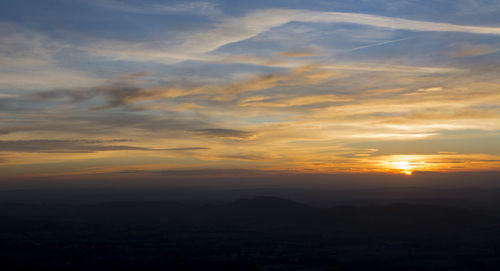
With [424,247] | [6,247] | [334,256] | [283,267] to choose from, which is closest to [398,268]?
[334,256]

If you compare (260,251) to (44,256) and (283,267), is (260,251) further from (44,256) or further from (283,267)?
(44,256)

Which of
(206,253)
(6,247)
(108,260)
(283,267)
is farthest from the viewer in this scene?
(6,247)

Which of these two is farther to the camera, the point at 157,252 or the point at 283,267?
the point at 157,252

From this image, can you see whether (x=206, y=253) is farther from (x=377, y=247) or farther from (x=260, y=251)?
(x=377, y=247)

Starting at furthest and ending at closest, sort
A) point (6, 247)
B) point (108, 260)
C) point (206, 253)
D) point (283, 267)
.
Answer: point (6, 247) → point (206, 253) → point (108, 260) → point (283, 267)

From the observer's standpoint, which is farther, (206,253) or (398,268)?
(206,253)

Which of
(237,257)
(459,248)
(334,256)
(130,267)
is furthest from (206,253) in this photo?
(459,248)

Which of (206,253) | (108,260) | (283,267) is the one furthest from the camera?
(206,253)
